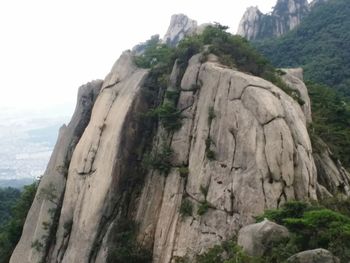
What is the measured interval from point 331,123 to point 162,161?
10912 millimetres

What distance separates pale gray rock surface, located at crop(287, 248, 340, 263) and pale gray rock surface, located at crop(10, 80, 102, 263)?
46.1ft

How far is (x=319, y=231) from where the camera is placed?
49.2 feet

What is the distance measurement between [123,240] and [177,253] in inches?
104

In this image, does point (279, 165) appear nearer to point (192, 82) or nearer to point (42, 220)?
point (192, 82)

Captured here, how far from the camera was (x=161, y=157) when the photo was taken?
22375 mm

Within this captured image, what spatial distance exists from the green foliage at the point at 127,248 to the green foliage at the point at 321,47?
1230 inches

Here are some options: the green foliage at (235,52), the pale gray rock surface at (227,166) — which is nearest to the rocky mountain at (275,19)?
the green foliage at (235,52)

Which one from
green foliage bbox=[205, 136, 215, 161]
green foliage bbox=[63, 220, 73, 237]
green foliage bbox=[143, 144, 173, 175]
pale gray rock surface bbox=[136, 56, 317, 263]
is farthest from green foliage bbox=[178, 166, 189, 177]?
green foliage bbox=[63, 220, 73, 237]

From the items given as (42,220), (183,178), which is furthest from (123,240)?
(42,220)

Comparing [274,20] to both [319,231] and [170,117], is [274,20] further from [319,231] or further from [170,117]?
[319,231]

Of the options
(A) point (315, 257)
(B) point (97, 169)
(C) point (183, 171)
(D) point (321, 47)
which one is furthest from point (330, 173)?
(D) point (321, 47)

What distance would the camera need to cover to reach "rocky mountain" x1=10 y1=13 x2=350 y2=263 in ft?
63.4

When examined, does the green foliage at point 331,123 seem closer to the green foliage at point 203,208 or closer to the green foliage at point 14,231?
the green foliage at point 203,208

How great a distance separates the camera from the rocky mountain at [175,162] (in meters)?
19.3
